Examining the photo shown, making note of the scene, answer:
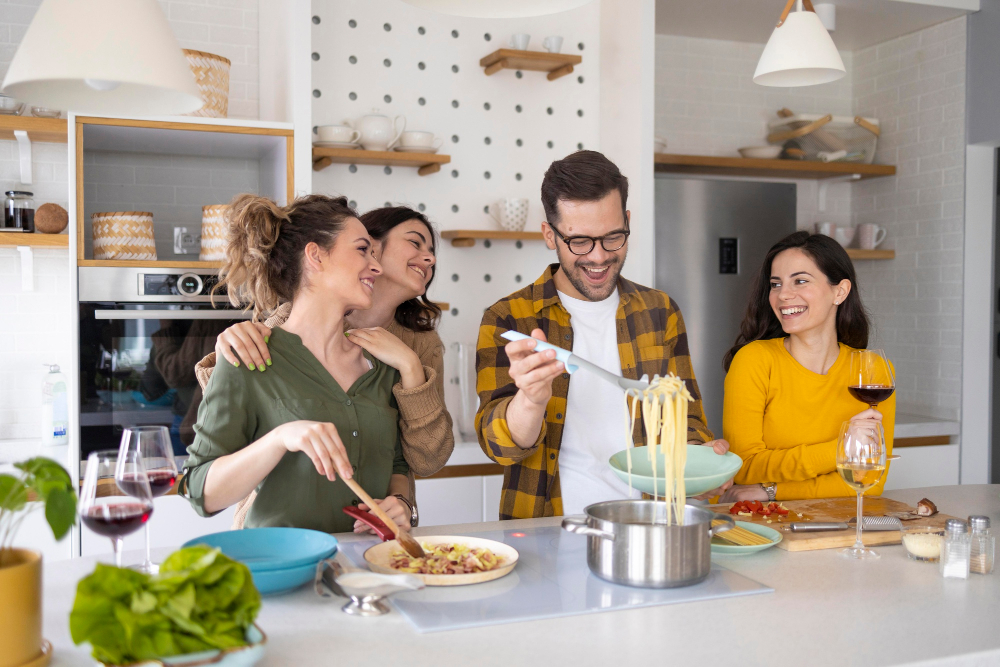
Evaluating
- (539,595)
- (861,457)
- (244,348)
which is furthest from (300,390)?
(861,457)

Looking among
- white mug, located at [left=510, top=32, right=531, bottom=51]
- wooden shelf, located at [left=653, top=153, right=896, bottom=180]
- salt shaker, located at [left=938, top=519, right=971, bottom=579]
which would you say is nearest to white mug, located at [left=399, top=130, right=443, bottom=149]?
white mug, located at [left=510, top=32, right=531, bottom=51]

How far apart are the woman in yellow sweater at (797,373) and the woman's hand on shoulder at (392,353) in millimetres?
874

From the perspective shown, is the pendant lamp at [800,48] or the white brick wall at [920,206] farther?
the white brick wall at [920,206]

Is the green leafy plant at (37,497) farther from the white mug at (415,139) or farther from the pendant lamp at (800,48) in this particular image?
the white mug at (415,139)

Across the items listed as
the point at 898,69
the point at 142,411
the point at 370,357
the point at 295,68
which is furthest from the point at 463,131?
the point at 898,69

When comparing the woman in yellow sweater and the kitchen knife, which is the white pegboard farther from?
the kitchen knife

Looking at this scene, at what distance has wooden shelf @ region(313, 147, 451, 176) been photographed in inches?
128

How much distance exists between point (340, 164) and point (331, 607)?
98.6 inches

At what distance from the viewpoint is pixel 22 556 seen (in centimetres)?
107

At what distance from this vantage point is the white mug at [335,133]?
3.23 metres

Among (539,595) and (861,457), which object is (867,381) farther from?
(539,595)

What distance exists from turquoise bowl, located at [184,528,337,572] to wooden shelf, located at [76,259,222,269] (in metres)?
1.71

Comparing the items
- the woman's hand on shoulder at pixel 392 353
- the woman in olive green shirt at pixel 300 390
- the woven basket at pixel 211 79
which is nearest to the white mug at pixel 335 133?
the woven basket at pixel 211 79

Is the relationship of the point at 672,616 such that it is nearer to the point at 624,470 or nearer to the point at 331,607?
the point at 624,470
